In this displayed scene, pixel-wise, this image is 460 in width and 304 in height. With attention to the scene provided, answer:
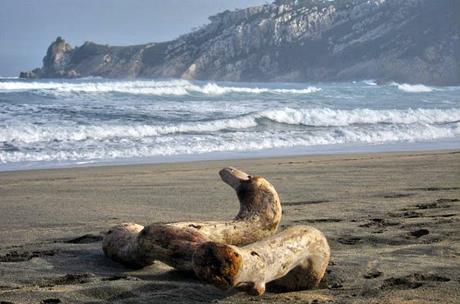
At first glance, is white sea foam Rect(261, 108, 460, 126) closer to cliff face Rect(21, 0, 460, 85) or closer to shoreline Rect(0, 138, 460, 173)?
shoreline Rect(0, 138, 460, 173)

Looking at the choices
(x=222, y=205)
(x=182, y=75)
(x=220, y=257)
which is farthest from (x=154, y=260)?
(x=182, y=75)

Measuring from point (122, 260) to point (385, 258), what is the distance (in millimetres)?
1383

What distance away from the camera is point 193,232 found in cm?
302

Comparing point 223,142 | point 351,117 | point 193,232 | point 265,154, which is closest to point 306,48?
point 351,117

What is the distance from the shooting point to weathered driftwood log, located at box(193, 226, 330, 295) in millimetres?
2227

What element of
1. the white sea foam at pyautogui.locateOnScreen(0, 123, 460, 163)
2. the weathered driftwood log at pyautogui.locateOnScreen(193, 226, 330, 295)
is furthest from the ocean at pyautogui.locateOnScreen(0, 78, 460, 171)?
the weathered driftwood log at pyautogui.locateOnScreen(193, 226, 330, 295)

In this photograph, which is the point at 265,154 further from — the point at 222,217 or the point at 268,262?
the point at 268,262

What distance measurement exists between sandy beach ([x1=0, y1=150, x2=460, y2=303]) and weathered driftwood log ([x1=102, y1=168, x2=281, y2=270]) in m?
0.10

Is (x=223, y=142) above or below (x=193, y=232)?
below

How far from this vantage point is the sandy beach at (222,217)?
294 cm

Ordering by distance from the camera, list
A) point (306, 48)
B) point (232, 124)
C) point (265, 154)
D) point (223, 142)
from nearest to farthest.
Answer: point (265, 154), point (223, 142), point (232, 124), point (306, 48)

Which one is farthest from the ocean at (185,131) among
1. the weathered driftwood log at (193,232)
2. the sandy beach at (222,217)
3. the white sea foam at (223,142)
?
the weathered driftwood log at (193,232)

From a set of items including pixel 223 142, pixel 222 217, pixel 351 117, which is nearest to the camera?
pixel 222 217

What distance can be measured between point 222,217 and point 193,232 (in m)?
2.21
